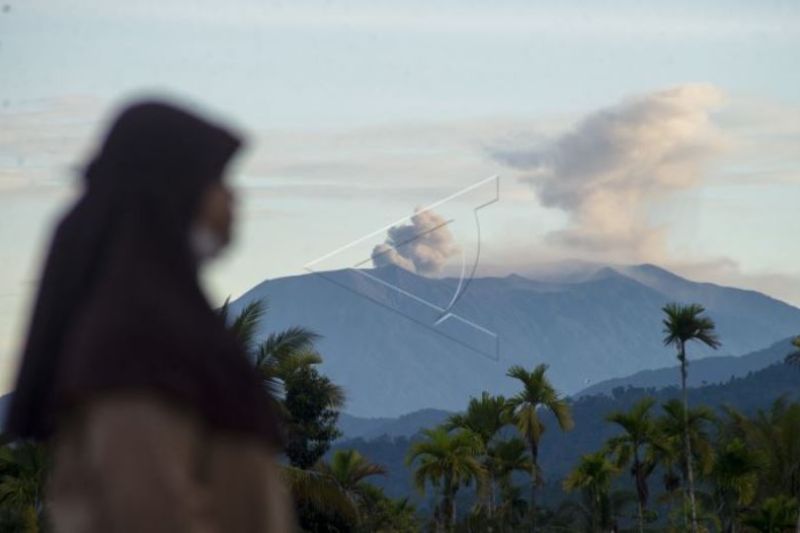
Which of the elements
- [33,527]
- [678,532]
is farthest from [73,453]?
[678,532]

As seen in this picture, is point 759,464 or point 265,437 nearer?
point 265,437

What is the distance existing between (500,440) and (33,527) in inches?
1522

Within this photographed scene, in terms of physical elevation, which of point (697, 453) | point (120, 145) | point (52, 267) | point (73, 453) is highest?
point (697, 453)

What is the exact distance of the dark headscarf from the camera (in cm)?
166

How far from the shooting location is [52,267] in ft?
5.97

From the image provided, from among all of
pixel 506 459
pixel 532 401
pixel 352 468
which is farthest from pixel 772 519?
pixel 506 459

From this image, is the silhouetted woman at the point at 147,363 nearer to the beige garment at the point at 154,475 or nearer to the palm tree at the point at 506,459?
the beige garment at the point at 154,475

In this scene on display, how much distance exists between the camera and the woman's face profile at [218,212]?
1.85 meters

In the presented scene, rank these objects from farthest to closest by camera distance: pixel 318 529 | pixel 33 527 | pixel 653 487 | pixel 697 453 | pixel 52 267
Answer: pixel 653 487 → pixel 697 453 → pixel 318 529 → pixel 33 527 → pixel 52 267

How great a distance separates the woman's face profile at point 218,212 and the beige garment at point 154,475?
26cm

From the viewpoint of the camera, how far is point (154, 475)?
1622 mm

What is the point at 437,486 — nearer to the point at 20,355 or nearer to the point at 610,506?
the point at 610,506

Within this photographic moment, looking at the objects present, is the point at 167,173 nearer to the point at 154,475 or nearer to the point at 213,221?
the point at 213,221

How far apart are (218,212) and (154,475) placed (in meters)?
0.36
